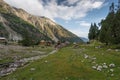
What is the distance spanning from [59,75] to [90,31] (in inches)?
6029

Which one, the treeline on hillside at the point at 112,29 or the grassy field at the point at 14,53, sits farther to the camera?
the treeline on hillside at the point at 112,29

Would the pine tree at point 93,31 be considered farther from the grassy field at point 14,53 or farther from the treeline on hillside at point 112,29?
the treeline on hillside at point 112,29

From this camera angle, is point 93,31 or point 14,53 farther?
point 93,31

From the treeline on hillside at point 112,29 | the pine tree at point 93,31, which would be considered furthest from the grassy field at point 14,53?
the pine tree at point 93,31

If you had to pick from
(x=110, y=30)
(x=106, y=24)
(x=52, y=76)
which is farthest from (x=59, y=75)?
(x=106, y=24)

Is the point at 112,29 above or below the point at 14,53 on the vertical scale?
above

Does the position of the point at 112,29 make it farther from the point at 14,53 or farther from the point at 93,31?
the point at 93,31

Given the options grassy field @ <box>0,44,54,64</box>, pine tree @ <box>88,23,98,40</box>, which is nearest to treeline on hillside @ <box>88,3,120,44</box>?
grassy field @ <box>0,44,54,64</box>

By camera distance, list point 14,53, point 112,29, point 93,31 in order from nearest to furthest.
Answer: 1. point 112,29
2. point 14,53
3. point 93,31

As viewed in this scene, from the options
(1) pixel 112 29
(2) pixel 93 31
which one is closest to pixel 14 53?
(1) pixel 112 29

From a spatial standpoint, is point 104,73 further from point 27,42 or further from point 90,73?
point 27,42

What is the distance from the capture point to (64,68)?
36.5m

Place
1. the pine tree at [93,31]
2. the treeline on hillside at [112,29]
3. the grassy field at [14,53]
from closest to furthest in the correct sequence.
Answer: the grassy field at [14,53], the treeline on hillside at [112,29], the pine tree at [93,31]

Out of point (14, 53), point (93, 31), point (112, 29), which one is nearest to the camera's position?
point (112, 29)
